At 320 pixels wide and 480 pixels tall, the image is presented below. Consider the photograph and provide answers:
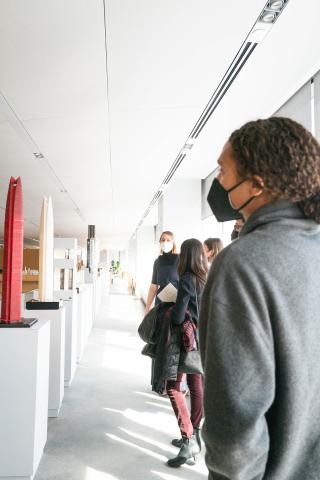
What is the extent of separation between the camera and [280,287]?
2.83 ft

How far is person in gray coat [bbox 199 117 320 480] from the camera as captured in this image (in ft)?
2.73

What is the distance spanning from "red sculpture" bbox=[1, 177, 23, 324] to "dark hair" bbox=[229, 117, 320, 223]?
73.5 inches

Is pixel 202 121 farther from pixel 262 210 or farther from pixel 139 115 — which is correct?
pixel 262 210

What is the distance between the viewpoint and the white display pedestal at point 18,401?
2295 millimetres

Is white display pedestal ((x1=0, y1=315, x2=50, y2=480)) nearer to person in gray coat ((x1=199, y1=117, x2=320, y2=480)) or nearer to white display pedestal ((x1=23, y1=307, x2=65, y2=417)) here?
white display pedestal ((x1=23, y1=307, x2=65, y2=417))

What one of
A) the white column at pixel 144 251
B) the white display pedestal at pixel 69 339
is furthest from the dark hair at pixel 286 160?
the white column at pixel 144 251

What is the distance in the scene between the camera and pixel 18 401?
2324 millimetres

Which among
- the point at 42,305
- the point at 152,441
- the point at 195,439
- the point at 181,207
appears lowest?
the point at 152,441

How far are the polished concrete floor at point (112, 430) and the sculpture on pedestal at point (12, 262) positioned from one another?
1.05 meters

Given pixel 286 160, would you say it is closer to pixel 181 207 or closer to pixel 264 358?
pixel 264 358

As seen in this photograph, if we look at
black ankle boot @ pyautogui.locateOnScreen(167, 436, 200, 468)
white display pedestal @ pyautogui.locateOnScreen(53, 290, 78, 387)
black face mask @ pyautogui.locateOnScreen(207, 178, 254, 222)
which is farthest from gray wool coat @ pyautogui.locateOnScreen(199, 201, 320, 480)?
white display pedestal @ pyautogui.locateOnScreen(53, 290, 78, 387)

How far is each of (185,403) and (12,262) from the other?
1495 millimetres

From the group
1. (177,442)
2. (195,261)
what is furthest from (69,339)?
(195,261)

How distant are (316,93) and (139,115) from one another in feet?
5.07
